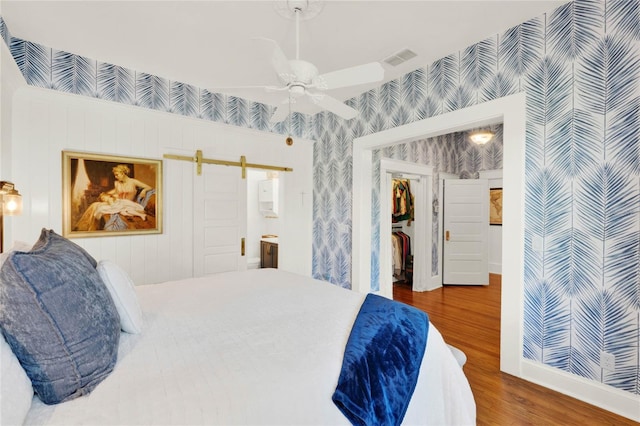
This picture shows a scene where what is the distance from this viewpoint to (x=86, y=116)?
9.52ft

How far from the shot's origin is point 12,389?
80 cm

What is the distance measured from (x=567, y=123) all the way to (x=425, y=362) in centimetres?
197

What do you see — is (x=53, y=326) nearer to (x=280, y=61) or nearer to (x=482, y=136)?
(x=280, y=61)

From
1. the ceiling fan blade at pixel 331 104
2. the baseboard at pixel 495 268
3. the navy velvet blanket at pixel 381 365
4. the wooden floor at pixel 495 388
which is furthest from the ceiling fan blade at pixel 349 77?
the baseboard at pixel 495 268

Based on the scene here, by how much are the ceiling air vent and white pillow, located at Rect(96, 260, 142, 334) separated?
275 centimetres

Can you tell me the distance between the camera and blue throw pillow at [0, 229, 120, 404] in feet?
2.89

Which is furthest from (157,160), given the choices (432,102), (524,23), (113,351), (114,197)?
(524,23)

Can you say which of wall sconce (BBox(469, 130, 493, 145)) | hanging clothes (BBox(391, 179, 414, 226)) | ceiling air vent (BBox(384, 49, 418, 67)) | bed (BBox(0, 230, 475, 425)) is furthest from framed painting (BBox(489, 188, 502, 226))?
bed (BBox(0, 230, 475, 425))

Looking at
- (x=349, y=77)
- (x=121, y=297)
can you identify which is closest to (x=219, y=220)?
(x=121, y=297)

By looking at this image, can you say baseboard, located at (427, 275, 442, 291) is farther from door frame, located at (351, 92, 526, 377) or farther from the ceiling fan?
the ceiling fan

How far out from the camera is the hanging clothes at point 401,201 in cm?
521

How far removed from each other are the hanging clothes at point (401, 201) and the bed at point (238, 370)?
11.2ft

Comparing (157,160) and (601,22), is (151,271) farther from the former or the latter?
(601,22)

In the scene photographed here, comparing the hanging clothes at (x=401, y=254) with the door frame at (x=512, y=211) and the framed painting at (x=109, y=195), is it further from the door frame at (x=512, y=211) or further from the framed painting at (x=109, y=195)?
the framed painting at (x=109, y=195)
